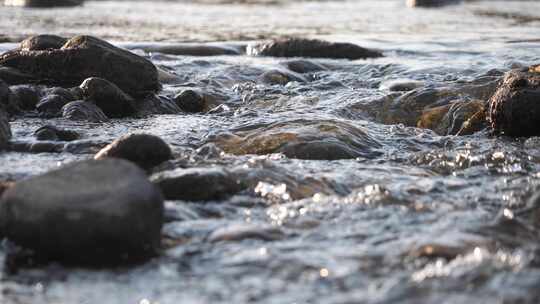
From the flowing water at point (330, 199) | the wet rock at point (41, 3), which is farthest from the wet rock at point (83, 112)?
the wet rock at point (41, 3)

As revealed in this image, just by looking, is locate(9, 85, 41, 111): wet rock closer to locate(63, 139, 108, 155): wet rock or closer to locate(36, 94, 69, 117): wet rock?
locate(36, 94, 69, 117): wet rock

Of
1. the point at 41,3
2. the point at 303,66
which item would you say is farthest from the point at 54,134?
the point at 41,3

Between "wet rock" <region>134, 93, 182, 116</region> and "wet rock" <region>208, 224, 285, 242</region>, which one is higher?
"wet rock" <region>208, 224, 285, 242</region>

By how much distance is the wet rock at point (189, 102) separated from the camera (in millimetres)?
8078

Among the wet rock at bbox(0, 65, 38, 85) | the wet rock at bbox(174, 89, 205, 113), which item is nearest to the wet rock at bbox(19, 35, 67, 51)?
the wet rock at bbox(0, 65, 38, 85)

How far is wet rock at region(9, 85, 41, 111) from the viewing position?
7658mm

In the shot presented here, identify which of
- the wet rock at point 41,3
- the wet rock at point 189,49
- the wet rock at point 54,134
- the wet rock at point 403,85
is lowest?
the wet rock at point 41,3

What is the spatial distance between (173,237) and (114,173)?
46cm

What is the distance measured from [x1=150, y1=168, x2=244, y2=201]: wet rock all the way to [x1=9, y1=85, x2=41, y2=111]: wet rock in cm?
322

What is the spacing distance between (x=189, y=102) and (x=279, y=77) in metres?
1.91

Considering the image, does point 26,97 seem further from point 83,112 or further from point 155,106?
point 155,106

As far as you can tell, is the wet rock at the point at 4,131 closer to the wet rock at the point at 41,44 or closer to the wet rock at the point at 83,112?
the wet rock at the point at 83,112

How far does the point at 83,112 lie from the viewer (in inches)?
283

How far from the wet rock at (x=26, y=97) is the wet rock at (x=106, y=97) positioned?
0.51 metres
